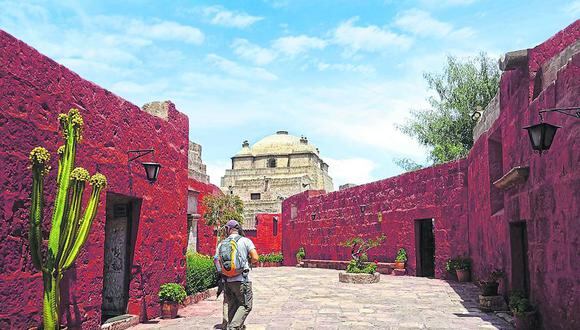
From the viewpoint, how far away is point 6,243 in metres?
5.00

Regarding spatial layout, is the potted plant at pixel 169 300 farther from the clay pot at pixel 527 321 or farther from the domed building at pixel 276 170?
the domed building at pixel 276 170

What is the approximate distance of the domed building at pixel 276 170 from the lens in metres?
40.9

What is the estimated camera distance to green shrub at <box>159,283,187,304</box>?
8.15m

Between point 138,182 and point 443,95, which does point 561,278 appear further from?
point 443,95

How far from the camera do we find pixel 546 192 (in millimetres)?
6645

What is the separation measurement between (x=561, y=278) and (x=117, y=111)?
6.15 meters

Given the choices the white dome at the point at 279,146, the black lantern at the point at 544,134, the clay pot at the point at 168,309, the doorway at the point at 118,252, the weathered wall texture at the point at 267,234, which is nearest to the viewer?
the black lantern at the point at 544,134

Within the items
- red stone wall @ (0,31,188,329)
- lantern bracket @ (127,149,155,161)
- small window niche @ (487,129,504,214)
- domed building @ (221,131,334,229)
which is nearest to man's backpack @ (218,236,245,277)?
red stone wall @ (0,31,188,329)

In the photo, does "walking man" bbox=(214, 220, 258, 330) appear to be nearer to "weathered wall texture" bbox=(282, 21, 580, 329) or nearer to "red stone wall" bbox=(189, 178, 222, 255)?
"weathered wall texture" bbox=(282, 21, 580, 329)

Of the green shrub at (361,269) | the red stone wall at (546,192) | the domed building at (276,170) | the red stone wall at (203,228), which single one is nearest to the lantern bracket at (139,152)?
the red stone wall at (546,192)

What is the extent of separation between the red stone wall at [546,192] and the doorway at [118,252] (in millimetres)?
5807

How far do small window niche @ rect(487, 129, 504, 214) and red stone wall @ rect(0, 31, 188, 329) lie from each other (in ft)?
20.2

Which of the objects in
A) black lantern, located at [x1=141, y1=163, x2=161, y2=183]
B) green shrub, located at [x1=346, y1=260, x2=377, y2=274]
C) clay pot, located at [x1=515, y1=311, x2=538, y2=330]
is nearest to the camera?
clay pot, located at [x1=515, y1=311, x2=538, y2=330]

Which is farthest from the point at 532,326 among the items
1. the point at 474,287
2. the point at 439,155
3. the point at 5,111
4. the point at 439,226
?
the point at 439,155
